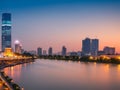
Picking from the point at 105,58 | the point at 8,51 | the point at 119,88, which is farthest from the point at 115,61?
the point at 119,88

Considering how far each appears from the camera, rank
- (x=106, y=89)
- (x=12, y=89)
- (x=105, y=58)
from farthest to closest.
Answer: (x=105, y=58), (x=106, y=89), (x=12, y=89)

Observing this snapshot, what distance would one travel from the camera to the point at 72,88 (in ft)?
122

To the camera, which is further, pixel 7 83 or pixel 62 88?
pixel 62 88

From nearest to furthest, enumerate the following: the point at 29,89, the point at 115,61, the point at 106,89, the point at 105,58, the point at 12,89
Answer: the point at 12,89, the point at 29,89, the point at 106,89, the point at 115,61, the point at 105,58

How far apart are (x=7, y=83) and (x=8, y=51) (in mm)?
136579

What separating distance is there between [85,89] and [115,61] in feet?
351

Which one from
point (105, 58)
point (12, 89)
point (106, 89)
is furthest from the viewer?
point (105, 58)

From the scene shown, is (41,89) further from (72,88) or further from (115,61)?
(115,61)

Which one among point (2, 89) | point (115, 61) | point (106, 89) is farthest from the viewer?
point (115, 61)

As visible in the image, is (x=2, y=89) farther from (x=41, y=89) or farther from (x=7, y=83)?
(x=41, y=89)

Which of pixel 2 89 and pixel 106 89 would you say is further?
pixel 106 89

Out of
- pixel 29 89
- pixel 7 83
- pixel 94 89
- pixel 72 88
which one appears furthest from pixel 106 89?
pixel 7 83

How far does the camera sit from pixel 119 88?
39.6m

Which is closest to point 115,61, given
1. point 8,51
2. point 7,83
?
point 8,51
